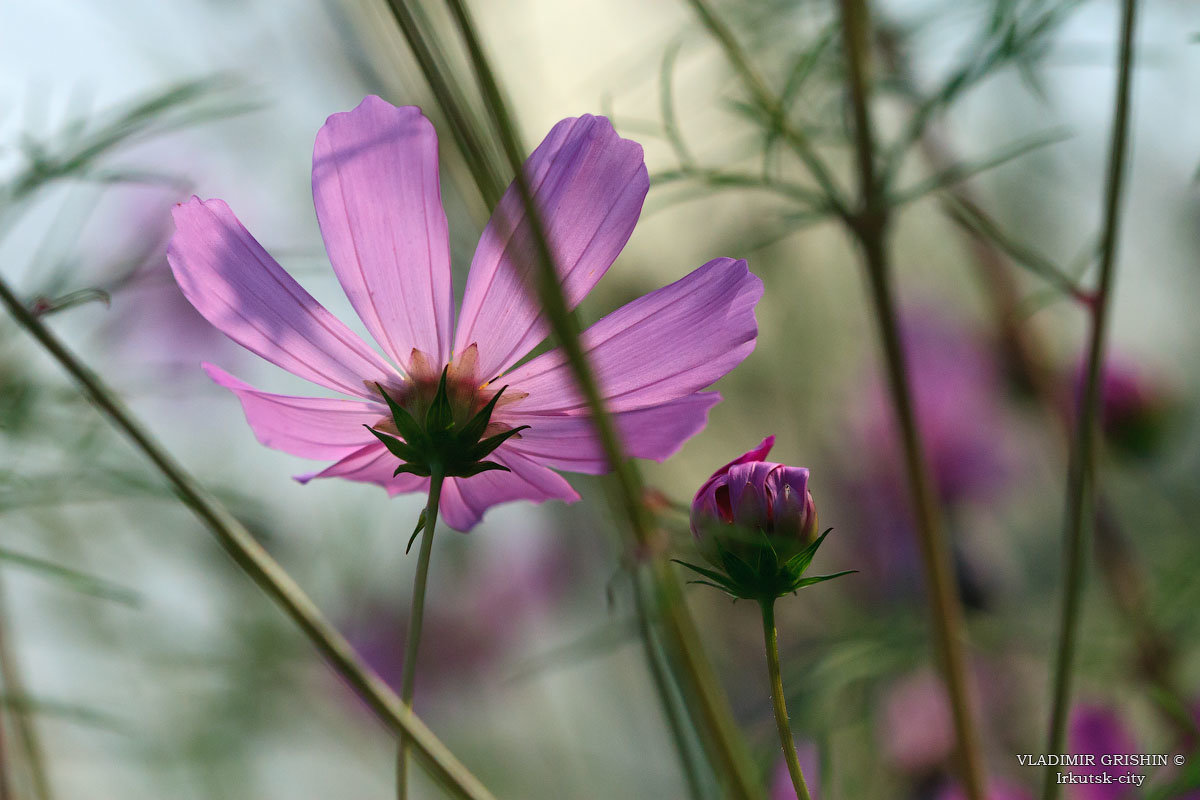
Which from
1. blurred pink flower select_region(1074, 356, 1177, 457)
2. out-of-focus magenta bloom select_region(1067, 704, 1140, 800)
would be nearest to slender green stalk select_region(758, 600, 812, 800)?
out-of-focus magenta bloom select_region(1067, 704, 1140, 800)

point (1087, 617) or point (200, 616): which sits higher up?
point (200, 616)

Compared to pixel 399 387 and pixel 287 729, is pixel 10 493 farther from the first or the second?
pixel 287 729

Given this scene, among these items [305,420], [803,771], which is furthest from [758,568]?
[803,771]

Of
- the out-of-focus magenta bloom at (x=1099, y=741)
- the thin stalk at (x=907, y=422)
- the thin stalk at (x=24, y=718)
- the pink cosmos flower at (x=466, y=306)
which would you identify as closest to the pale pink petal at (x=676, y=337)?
the pink cosmos flower at (x=466, y=306)

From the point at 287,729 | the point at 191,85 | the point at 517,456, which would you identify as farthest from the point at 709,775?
the point at 287,729

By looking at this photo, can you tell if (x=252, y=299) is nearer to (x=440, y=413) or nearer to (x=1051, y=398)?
(x=440, y=413)

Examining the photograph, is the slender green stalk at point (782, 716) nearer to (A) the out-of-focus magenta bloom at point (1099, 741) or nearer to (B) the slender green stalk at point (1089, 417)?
(B) the slender green stalk at point (1089, 417)
